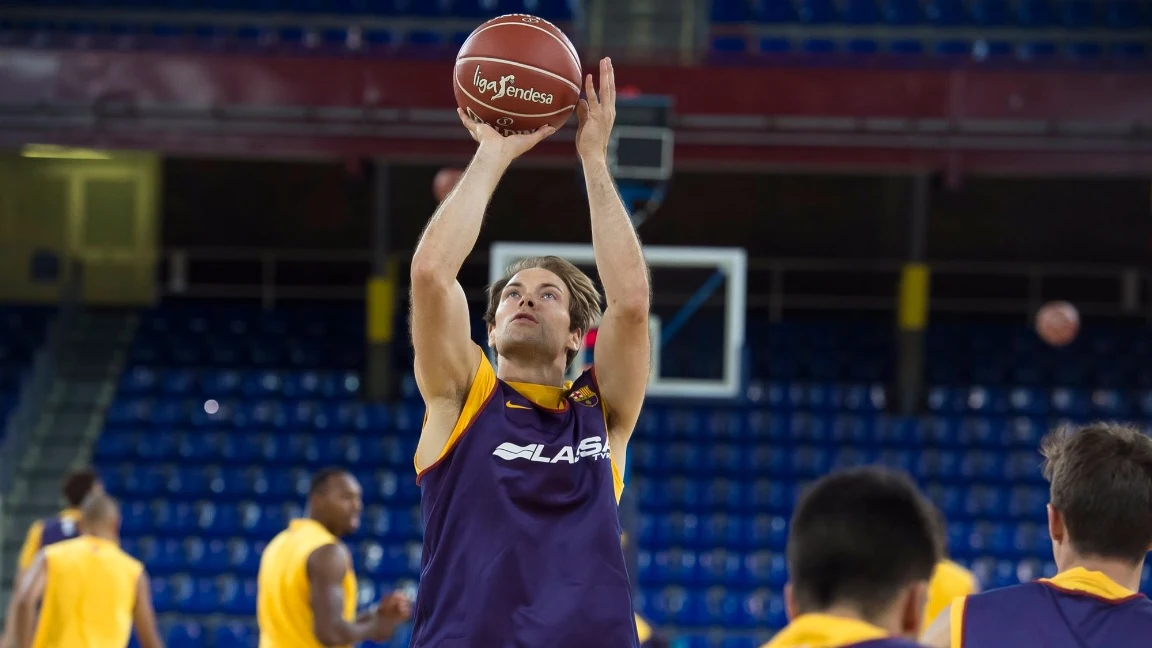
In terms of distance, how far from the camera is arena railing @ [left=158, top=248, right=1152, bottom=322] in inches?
659

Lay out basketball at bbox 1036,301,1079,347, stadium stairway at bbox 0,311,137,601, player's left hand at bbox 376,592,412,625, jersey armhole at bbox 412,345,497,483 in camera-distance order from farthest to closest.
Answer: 1. basketball at bbox 1036,301,1079,347
2. stadium stairway at bbox 0,311,137,601
3. player's left hand at bbox 376,592,412,625
4. jersey armhole at bbox 412,345,497,483

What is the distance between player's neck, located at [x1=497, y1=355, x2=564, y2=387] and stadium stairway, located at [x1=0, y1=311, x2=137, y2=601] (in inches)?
454

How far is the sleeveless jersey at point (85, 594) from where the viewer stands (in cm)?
750

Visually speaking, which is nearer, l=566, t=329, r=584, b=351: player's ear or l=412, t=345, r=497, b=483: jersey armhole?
l=412, t=345, r=497, b=483: jersey armhole

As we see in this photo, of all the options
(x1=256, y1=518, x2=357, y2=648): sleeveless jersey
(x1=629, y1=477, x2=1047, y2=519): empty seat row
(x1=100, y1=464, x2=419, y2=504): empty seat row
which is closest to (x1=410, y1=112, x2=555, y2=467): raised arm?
(x1=256, y1=518, x2=357, y2=648): sleeveless jersey

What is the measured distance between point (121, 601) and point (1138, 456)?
19.1 feet

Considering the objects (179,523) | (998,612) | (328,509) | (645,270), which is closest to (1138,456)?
(998,612)

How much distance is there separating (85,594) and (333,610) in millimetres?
2042

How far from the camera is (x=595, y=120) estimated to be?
3520 millimetres

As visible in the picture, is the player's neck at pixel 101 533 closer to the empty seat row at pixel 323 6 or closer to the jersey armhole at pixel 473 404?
the jersey armhole at pixel 473 404

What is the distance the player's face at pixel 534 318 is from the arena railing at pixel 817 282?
13054 millimetres

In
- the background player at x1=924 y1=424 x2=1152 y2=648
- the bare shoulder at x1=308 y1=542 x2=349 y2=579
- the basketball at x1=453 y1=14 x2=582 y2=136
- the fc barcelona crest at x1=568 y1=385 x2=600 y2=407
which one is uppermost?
the basketball at x1=453 y1=14 x2=582 y2=136

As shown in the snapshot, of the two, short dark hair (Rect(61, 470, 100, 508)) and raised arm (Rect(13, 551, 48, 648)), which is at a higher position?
short dark hair (Rect(61, 470, 100, 508))

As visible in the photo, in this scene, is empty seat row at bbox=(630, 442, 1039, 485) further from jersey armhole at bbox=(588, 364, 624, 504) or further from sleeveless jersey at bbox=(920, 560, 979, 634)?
jersey armhole at bbox=(588, 364, 624, 504)
